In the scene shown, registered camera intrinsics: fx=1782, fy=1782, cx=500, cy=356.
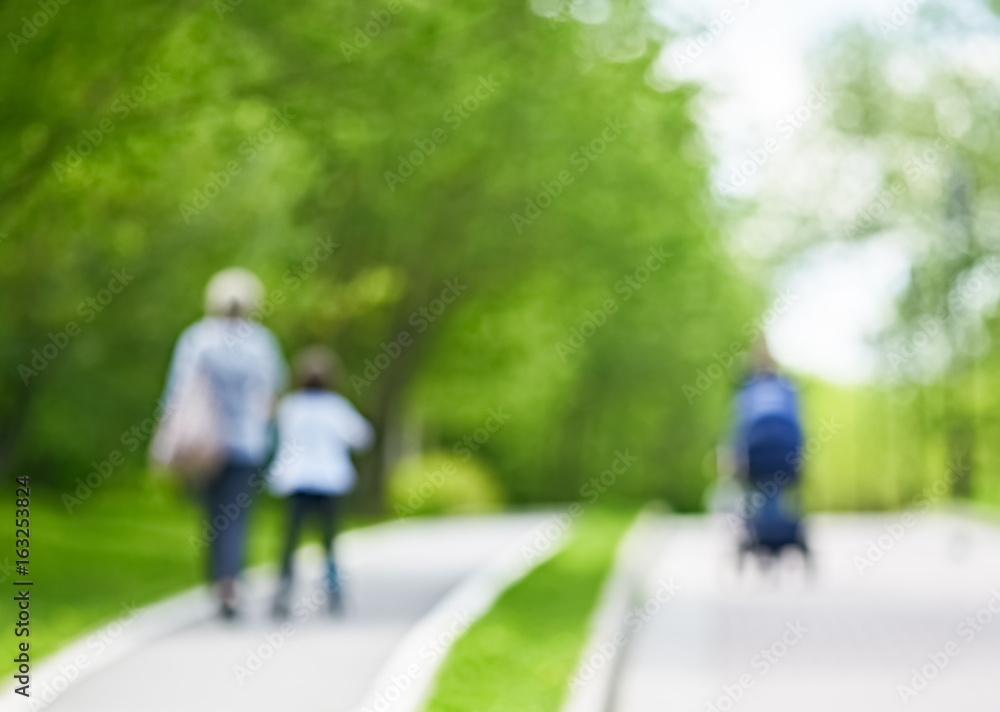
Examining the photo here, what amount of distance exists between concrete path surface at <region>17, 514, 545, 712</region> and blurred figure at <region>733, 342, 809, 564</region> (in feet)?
8.82

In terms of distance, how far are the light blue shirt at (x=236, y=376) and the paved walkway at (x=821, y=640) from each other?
2.68 metres

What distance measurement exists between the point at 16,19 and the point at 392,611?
187 inches

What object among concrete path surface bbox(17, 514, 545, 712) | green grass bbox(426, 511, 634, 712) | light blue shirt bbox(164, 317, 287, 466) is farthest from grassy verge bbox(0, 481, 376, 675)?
green grass bbox(426, 511, 634, 712)

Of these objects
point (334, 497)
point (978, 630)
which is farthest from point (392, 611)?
point (978, 630)

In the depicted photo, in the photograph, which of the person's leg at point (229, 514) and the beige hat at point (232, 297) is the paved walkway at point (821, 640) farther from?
the beige hat at point (232, 297)

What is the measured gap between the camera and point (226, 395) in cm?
1098

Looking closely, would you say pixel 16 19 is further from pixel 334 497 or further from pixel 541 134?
pixel 541 134

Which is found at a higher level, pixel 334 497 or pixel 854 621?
pixel 334 497

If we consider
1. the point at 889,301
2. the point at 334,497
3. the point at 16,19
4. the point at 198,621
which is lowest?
the point at 198,621

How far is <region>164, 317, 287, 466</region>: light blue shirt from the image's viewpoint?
10.9 metres

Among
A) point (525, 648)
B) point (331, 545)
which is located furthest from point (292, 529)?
point (525, 648)

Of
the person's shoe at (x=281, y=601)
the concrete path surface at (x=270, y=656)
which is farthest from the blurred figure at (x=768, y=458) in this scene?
the person's shoe at (x=281, y=601)

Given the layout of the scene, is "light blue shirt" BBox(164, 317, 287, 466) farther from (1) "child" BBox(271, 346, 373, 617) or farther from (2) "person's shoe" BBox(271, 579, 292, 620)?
(2) "person's shoe" BBox(271, 579, 292, 620)

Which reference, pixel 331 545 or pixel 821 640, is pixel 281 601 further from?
pixel 821 640
